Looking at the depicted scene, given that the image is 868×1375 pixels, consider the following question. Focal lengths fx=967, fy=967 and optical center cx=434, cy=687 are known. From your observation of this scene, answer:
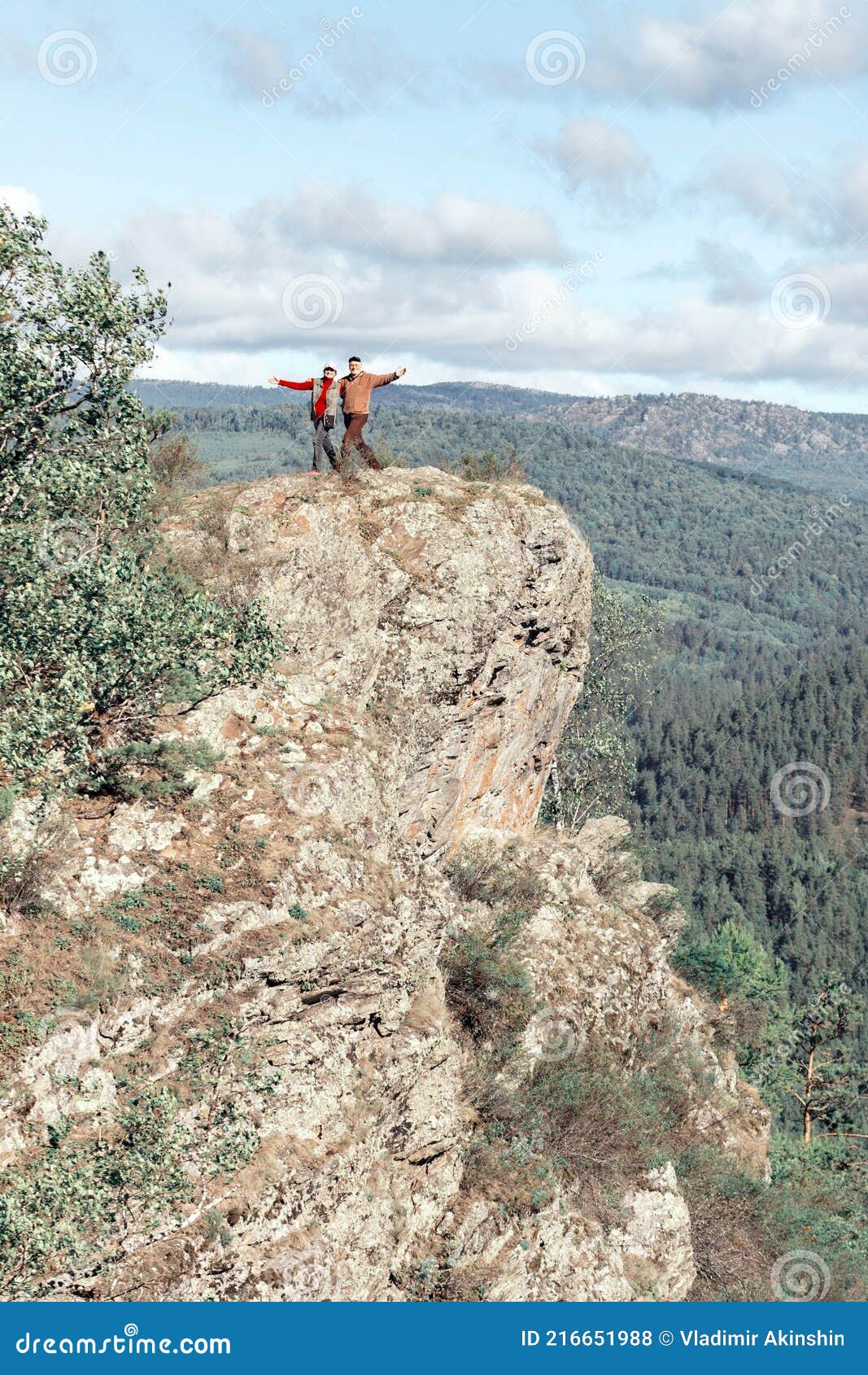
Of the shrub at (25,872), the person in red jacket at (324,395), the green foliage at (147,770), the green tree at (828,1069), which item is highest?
the person in red jacket at (324,395)

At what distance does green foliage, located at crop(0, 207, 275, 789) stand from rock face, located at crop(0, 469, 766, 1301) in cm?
255

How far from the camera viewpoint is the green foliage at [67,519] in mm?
11445

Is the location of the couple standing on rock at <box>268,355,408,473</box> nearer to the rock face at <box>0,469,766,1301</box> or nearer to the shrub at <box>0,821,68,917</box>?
the rock face at <box>0,469,766,1301</box>

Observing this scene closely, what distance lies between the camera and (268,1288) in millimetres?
12023

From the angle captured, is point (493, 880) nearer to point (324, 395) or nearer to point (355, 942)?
point (355, 942)

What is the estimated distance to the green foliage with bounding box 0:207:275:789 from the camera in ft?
37.6

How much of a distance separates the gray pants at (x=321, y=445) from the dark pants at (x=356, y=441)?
25 centimetres

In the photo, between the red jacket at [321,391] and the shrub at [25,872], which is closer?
the shrub at [25,872]

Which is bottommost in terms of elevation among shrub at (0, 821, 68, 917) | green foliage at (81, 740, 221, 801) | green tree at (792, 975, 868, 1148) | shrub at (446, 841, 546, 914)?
green tree at (792, 975, 868, 1148)

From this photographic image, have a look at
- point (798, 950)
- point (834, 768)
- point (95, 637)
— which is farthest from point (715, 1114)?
point (834, 768)

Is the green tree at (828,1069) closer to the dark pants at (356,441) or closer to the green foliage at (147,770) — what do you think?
the dark pants at (356,441)

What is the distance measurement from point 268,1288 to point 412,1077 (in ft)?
12.9

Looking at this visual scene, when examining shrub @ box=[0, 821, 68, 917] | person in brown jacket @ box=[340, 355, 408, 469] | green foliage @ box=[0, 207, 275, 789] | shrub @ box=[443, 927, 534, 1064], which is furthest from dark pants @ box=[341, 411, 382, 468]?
shrub @ box=[0, 821, 68, 917]

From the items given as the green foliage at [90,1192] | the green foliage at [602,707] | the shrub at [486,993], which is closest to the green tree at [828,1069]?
the green foliage at [602,707]
